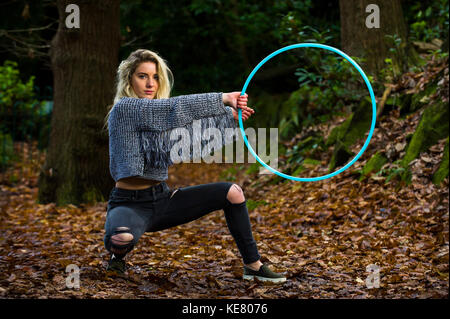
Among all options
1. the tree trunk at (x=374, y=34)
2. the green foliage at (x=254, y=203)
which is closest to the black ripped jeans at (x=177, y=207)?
the green foliage at (x=254, y=203)

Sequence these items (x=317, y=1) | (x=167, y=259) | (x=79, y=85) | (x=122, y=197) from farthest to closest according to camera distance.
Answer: (x=317, y=1)
(x=79, y=85)
(x=167, y=259)
(x=122, y=197)

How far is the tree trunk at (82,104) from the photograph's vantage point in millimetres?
7160

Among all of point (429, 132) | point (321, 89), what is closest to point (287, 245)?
point (429, 132)

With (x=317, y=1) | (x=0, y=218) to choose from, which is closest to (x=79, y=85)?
(x=0, y=218)

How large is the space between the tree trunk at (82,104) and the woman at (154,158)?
3.48 m

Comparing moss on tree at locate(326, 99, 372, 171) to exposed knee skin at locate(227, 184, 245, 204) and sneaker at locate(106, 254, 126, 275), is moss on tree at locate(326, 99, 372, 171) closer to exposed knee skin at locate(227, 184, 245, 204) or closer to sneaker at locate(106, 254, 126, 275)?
exposed knee skin at locate(227, 184, 245, 204)

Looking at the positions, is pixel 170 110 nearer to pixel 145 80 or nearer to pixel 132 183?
pixel 145 80

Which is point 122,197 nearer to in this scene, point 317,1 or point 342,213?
point 342,213

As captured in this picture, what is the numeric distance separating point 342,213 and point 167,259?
2.08 m

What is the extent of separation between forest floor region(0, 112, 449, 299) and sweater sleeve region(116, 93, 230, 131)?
111cm

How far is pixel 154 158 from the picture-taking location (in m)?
3.69

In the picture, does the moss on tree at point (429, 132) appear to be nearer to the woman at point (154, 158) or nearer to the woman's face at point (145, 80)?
the woman at point (154, 158)

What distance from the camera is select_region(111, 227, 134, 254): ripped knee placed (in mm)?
3572

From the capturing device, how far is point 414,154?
598 cm
